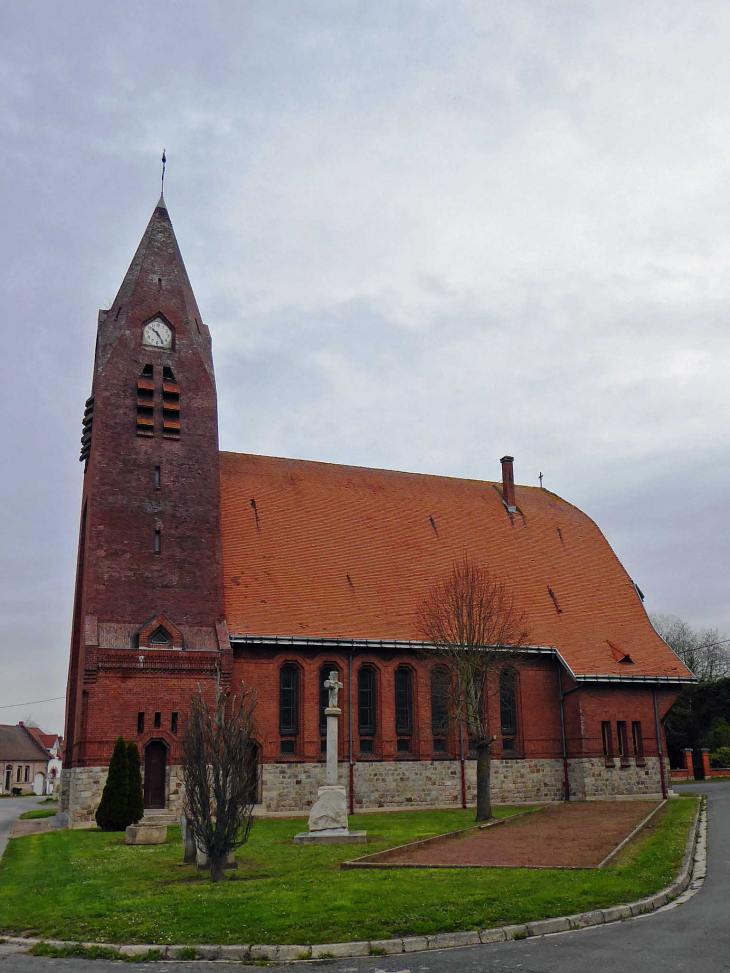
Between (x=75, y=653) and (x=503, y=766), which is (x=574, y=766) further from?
(x=75, y=653)

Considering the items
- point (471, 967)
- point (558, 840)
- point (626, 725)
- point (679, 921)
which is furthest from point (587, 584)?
point (471, 967)

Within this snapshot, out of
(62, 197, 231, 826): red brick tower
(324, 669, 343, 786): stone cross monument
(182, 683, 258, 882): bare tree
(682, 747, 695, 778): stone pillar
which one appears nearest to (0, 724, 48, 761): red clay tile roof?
(62, 197, 231, 826): red brick tower

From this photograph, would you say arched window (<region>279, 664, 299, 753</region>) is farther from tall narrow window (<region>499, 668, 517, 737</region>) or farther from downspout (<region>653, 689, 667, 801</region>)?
downspout (<region>653, 689, 667, 801</region>)

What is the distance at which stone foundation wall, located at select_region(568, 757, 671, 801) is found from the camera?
1319 inches

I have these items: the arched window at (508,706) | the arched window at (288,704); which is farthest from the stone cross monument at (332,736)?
the arched window at (508,706)

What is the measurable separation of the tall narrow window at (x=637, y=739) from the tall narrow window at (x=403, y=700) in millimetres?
9415

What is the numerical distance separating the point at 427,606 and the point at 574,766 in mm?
8507

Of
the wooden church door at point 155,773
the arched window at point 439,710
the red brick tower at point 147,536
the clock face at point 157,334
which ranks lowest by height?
the wooden church door at point 155,773

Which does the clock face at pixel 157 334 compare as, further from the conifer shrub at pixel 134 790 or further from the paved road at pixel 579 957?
the paved road at pixel 579 957

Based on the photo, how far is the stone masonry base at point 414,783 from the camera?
91.4ft

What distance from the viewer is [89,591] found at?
2958cm

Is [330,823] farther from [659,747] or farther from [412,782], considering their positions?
[659,747]

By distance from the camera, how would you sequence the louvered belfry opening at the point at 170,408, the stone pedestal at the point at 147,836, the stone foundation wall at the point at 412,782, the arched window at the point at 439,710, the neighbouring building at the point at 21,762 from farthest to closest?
the neighbouring building at the point at 21,762 → the louvered belfry opening at the point at 170,408 → the arched window at the point at 439,710 → the stone foundation wall at the point at 412,782 → the stone pedestal at the point at 147,836

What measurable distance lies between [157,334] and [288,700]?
15.5 m
